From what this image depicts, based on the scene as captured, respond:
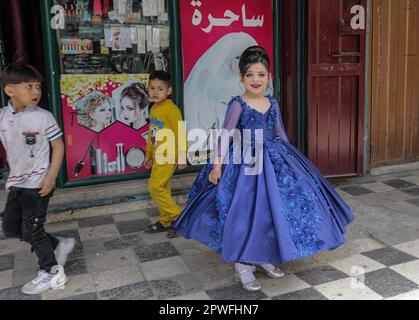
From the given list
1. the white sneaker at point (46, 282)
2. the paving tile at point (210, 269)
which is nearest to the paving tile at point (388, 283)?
the paving tile at point (210, 269)

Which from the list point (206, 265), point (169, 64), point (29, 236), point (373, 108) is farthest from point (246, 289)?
point (373, 108)

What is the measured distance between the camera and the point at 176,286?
10.2ft

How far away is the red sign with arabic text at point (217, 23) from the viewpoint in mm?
5055

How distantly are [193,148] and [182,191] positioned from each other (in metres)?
0.57

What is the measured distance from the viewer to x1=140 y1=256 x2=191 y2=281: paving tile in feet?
A: 10.8

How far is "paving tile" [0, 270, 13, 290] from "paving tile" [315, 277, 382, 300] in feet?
6.66

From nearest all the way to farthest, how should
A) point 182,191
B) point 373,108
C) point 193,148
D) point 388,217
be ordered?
point 388,217 → point 182,191 → point 193,148 → point 373,108

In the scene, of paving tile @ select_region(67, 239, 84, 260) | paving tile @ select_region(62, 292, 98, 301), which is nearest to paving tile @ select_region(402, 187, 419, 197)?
paving tile @ select_region(67, 239, 84, 260)

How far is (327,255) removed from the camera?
3.55 metres

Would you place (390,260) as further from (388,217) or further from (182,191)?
(182,191)

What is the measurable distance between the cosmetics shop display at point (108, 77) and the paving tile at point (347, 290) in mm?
2607

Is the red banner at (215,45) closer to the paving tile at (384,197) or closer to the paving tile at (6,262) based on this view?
the paving tile at (384,197)
